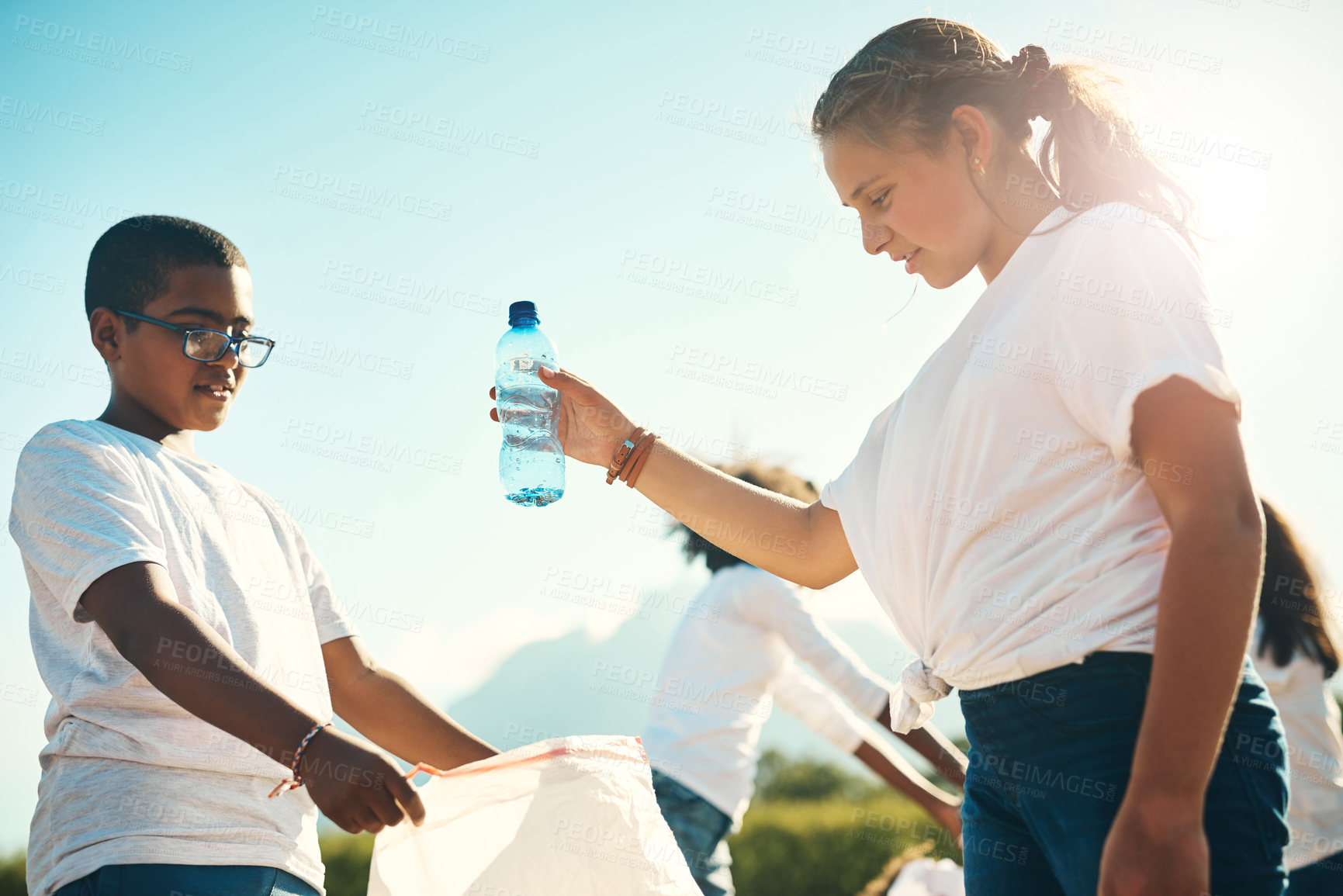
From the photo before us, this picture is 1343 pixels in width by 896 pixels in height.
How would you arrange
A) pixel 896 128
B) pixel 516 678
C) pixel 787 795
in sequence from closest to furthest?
pixel 896 128 → pixel 787 795 → pixel 516 678

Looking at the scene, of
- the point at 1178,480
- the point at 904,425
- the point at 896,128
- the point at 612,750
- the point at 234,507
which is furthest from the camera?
the point at 234,507

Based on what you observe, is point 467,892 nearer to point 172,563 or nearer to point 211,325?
point 172,563

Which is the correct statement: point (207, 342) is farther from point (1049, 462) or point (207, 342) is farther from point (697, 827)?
point (697, 827)

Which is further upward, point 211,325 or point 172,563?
point 211,325

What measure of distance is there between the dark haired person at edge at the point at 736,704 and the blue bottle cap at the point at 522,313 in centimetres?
157

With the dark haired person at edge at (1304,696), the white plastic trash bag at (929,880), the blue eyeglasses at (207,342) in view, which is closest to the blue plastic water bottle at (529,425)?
the blue eyeglasses at (207,342)

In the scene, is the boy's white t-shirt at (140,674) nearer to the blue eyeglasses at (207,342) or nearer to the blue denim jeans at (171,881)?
the blue denim jeans at (171,881)

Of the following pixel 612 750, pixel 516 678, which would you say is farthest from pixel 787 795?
pixel 516 678

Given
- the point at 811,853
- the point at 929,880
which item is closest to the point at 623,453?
the point at 929,880

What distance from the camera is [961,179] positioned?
6.05 feet

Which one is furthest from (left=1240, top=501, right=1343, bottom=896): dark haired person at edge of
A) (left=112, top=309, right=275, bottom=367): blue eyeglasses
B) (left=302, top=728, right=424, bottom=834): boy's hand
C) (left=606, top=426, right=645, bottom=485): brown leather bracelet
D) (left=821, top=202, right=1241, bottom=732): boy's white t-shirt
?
(left=112, top=309, right=275, bottom=367): blue eyeglasses

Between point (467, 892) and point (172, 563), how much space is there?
2.89ft

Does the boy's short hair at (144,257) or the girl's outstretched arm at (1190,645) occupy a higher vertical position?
the boy's short hair at (144,257)

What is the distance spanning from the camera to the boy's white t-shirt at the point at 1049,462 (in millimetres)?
1407
